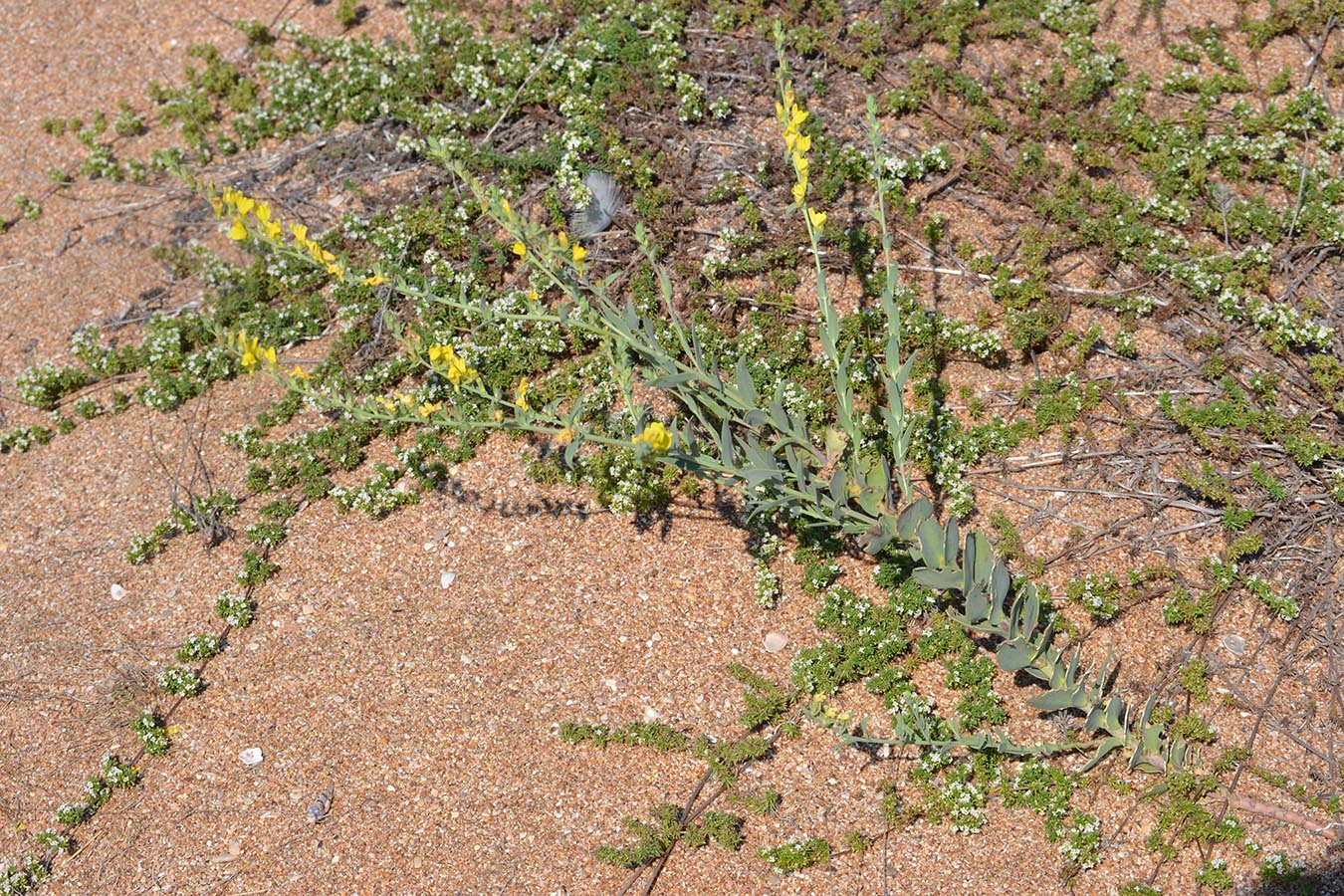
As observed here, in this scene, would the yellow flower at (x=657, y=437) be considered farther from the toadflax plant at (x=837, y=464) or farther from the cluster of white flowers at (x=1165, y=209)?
the cluster of white flowers at (x=1165, y=209)

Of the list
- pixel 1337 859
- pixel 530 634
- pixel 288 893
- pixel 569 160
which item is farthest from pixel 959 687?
pixel 569 160

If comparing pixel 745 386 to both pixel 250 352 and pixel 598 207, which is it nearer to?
pixel 250 352

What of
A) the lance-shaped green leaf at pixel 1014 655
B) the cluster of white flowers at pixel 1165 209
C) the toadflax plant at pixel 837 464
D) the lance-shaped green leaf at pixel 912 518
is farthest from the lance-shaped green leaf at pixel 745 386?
the cluster of white flowers at pixel 1165 209

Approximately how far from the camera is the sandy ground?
349 cm

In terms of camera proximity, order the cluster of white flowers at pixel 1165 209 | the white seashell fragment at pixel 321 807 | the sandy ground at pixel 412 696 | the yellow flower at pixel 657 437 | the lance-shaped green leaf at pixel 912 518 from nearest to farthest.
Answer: the yellow flower at pixel 657 437 → the lance-shaped green leaf at pixel 912 518 → the sandy ground at pixel 412 696 → the white seashell fragment at pixel 321 807 → the cluster of white flowers at pixel 1165 209

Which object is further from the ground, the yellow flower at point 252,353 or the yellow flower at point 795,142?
the yellow flower at point 795,142

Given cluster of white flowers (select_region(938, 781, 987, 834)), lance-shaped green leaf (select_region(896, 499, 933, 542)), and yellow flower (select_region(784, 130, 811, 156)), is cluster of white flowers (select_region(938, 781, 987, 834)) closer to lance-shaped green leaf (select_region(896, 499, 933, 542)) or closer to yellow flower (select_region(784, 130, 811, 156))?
lance-shaped green leaf (select_region(896, 499, 933, 542))

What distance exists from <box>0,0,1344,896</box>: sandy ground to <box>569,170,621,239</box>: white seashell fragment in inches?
44.9

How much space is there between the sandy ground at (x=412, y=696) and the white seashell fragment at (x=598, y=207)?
3.74ft

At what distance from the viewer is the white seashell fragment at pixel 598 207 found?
16.6 ft

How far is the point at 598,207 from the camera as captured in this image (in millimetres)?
5074

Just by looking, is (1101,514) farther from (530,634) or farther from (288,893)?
(288,893)

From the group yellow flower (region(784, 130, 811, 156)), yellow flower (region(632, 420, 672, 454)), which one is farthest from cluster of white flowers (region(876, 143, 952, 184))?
yellow flower (region(632, 420, 672, 454))

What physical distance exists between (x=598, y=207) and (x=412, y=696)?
7.86 ft
